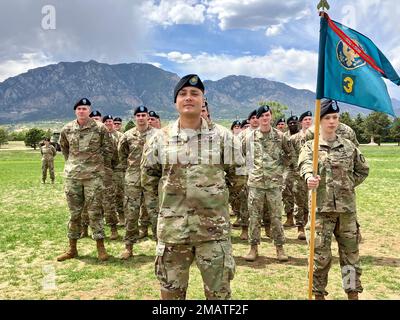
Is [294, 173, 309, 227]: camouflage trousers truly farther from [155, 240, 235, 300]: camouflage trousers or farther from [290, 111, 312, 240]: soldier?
[155, 240, 235, 300]: camouflage trousers

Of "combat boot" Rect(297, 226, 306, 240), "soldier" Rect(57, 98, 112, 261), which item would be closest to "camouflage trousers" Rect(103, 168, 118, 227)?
"soldier" Rect(57, 98, 112, 261)

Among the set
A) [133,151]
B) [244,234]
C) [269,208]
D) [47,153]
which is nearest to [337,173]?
[269,208]

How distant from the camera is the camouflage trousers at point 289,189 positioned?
32.7 ft

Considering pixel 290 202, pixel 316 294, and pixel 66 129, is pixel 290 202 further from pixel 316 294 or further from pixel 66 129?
pixel 66 129

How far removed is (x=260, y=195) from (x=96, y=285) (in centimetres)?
327

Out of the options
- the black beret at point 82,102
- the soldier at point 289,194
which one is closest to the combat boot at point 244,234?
the soldier at point 289,194

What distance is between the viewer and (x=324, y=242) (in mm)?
4711

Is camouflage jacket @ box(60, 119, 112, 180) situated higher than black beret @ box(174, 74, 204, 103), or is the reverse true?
black beret @ box(174, 74, 204, 103)

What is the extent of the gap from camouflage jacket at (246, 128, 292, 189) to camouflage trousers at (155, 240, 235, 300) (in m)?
3.60

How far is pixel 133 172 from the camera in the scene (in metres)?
7.47

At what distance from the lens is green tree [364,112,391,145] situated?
7912cm

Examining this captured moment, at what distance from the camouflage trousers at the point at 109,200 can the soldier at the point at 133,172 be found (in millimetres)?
1691
